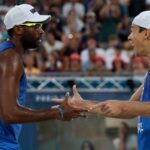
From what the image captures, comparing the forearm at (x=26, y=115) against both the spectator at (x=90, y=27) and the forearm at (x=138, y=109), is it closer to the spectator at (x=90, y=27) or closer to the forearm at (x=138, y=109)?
the forearm at (x=138, y=109)

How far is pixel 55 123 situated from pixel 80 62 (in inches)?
61.5

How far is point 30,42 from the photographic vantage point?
19.7 ft

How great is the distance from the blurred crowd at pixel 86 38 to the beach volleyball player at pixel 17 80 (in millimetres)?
5212

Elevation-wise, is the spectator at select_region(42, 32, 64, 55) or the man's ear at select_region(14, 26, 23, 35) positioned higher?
the man's ear at select_region(14, 26, 23, 35)

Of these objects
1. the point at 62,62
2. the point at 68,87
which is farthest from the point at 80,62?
the point at 68,87

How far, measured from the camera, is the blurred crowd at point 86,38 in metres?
12.7

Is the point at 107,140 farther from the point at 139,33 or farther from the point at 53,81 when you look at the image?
the point at 139,33

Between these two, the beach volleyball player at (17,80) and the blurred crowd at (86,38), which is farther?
the blurred crowd at (86,38)

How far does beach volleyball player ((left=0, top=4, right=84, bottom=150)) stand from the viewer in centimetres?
555

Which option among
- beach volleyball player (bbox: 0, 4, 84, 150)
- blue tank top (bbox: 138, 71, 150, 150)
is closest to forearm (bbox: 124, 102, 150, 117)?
blue tank top (bbox: 138, 71, 150, 150)

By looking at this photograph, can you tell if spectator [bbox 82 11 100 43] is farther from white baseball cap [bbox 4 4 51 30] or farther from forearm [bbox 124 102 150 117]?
forearm [bbox 124 102 150 117]

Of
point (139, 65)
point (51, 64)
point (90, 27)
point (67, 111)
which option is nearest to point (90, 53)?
point (51, 64)

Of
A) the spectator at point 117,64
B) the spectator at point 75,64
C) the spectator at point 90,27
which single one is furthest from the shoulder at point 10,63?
the spectator at point 90,27

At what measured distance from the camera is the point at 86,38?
1398cm
